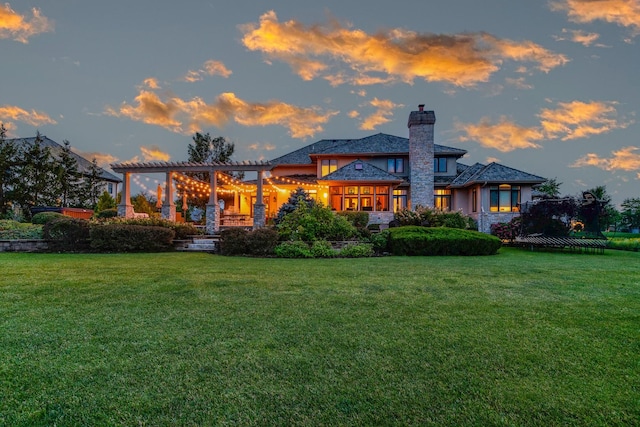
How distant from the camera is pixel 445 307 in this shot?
4215 millimetres

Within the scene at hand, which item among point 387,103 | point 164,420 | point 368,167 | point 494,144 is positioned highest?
point 387,103

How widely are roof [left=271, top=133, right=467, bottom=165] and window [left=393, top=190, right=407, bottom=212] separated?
2767 mm

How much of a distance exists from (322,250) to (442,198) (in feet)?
49.4

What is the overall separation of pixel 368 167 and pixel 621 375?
62.4 ft

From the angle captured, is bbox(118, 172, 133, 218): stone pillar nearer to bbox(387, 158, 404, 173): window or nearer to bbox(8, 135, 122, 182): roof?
bbox(8, 135, 122, 182): roof

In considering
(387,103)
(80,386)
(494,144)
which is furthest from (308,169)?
(80,386)

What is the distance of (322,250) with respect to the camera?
10.9 m

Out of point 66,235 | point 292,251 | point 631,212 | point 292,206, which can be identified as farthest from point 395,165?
point 631,212

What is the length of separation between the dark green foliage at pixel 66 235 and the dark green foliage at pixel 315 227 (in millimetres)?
7355

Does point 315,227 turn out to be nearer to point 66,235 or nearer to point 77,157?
point 66,235

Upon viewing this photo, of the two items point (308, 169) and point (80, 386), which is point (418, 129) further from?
point (80, 386)

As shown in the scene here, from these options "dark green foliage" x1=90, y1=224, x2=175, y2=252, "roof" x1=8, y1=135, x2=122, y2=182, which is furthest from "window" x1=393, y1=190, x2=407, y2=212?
"roof" x1=8, y1=135, x2=122, y2=182

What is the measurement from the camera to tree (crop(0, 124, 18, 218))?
823 inches

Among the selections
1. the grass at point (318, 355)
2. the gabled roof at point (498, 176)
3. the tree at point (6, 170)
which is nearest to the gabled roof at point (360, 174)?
the gabled roof at point (498, 176)
